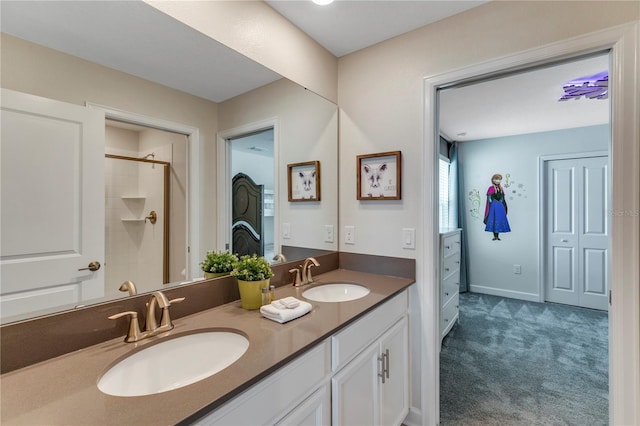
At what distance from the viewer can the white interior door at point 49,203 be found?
31.4 inches

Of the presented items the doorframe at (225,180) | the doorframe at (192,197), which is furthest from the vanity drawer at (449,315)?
the doorframe at (192,197)

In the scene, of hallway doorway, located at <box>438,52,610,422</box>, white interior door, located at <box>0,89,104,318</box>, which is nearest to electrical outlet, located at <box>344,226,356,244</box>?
white interior door, located at <box>0,89,104,318</box>

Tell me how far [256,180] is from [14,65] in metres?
A: 1.00

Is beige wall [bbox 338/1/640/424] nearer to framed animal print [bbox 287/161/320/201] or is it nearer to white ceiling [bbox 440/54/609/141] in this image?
framed animal print [bbox 287/161/320/201]

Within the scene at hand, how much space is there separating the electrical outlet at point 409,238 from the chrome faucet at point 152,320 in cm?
127

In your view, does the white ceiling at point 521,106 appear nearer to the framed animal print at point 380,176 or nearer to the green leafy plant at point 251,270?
the framed animal print at point 380,176

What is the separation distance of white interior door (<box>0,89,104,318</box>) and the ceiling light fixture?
3.32 metres

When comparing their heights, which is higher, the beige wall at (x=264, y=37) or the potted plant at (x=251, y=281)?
the beige wall at (x=264, y=37)

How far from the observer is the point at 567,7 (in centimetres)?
133

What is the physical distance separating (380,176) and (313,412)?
52.2 inches

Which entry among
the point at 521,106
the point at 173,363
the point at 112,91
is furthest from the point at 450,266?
the point at 112,91

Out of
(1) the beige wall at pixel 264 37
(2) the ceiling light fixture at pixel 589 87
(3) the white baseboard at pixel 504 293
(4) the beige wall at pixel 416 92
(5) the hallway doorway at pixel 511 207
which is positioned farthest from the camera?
(3) the white baseboard at pixel 504 293

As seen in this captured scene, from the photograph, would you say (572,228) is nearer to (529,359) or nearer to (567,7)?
(529,359)

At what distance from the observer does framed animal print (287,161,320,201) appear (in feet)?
6.22
